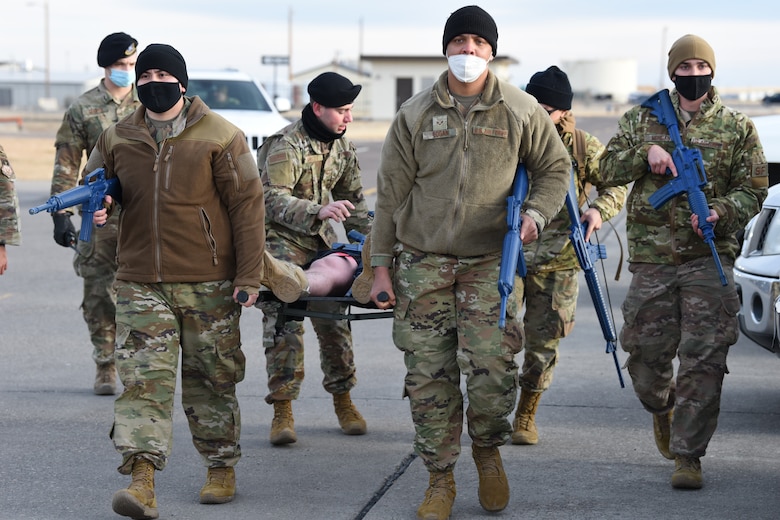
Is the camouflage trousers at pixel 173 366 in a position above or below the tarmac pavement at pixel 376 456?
above

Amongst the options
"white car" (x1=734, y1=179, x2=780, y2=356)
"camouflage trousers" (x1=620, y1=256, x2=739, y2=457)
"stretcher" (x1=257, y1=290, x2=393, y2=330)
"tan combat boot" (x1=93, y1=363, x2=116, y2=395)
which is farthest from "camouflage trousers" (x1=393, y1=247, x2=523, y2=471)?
"tan combat boot" (x1=93, y1=363, x2=116, y2=395)

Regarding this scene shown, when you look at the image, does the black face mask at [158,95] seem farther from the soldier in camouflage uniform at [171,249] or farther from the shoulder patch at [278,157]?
the shoulder patch at [278,157]

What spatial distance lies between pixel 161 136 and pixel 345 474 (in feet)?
6.11

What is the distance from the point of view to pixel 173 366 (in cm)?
532

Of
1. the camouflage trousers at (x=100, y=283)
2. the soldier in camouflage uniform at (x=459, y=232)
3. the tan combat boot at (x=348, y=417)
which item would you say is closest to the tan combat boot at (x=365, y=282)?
the soldier in camouflage uniform at (x=459, y=232)

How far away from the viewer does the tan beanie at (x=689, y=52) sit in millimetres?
5613

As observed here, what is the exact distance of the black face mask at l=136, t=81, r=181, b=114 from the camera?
5242mm

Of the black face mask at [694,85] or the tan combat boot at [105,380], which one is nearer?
the black face mask at [694,85]

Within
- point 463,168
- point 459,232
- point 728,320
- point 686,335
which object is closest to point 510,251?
point 459,232

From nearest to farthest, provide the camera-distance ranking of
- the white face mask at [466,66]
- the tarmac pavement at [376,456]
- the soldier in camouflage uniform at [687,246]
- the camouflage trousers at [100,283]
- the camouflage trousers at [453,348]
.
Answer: the white face mask at [466,66] < the camouflage trousers at [453,348] < the tarmac pavement at [376,456] < the soldier in camouflage uniform at [687,246] < the camouflage trousers at [100,283]

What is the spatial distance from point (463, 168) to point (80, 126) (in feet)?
11.0

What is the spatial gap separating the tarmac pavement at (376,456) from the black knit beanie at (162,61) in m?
1.91

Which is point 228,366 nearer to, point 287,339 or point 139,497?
point 139,497

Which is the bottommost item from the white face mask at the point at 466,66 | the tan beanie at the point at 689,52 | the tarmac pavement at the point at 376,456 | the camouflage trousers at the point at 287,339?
the tarmac pavement at the point at 376,456
